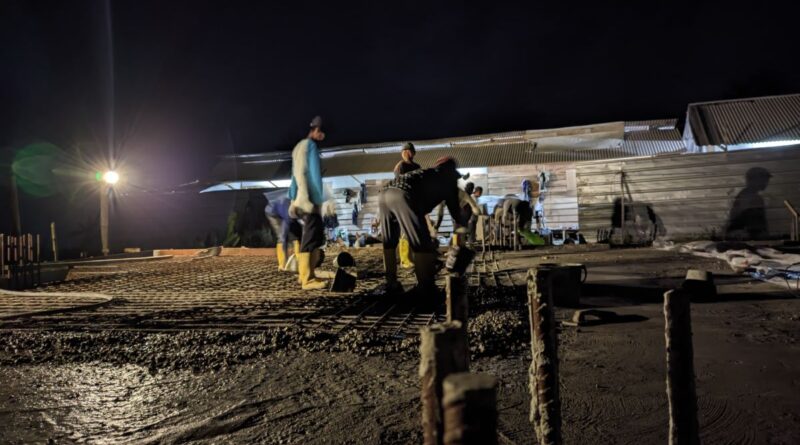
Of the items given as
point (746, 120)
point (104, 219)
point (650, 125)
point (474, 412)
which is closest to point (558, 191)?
point (650, 125)

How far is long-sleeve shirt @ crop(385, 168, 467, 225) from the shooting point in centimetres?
505

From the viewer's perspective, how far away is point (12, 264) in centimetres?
879

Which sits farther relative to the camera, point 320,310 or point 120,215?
point 120,215

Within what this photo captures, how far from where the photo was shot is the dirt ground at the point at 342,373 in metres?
1.74

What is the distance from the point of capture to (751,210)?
47.4 ft

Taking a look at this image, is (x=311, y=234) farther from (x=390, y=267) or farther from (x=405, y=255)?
(x=405, y=255)

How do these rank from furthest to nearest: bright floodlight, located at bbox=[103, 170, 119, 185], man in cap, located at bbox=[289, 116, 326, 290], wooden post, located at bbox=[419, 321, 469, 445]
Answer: bright floodlight, located at bbox=[103, 170, 119, 185] → man in cap, located at bbox=[289, 116, 326, 290] → wooden post, located at bbox=[419, 321, 469, 445]

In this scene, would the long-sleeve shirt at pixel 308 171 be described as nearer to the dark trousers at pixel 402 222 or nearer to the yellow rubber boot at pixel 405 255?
the dark trousers at pixel 402 222

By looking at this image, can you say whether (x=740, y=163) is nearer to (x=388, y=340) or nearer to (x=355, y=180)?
(x=355, y=180)

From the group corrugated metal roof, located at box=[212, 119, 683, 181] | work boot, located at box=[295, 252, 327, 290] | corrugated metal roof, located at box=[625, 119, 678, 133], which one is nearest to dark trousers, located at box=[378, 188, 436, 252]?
work boot, located at box=[295, 252, 327, 290]

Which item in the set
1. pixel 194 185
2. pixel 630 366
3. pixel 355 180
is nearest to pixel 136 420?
pixel 630 366

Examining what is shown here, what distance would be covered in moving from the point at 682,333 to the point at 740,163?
1700cm

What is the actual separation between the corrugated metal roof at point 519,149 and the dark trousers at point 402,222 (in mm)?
13741

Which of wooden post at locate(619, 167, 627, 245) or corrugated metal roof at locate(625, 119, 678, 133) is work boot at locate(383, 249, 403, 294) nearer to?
wooden post at locate(619, 167, 627, 245)
